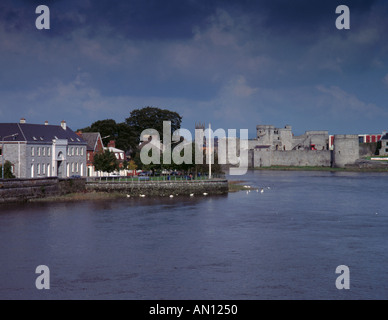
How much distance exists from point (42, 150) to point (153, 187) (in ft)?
41.8

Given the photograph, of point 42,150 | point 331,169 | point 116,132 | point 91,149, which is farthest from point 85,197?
point 331,169

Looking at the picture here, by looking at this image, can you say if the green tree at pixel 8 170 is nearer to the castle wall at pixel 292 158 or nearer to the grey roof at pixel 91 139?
the grey roof at pixel 91 139

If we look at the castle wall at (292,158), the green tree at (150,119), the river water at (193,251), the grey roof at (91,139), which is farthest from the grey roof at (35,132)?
the castle wall at (292,158)

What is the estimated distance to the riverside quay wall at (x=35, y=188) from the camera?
46.8 meters

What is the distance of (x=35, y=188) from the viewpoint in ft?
165

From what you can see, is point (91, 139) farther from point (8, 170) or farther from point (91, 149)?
point (8, 170)

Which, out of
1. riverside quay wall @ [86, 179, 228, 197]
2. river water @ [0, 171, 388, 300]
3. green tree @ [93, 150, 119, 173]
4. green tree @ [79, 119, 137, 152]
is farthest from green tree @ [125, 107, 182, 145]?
river water @ [0, 171, 388, 300]

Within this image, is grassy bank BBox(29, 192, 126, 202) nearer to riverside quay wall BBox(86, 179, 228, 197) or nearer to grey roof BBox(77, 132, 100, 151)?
riverside quay wall BBox(86, 179, 228, 197)

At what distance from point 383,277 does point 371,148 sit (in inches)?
4810

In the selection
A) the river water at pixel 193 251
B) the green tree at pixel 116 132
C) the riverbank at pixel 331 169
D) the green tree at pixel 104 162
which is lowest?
the river water at pixel 193 251

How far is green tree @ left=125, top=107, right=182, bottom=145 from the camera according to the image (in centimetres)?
9719

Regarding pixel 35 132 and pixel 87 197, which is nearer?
pixel 87 197
